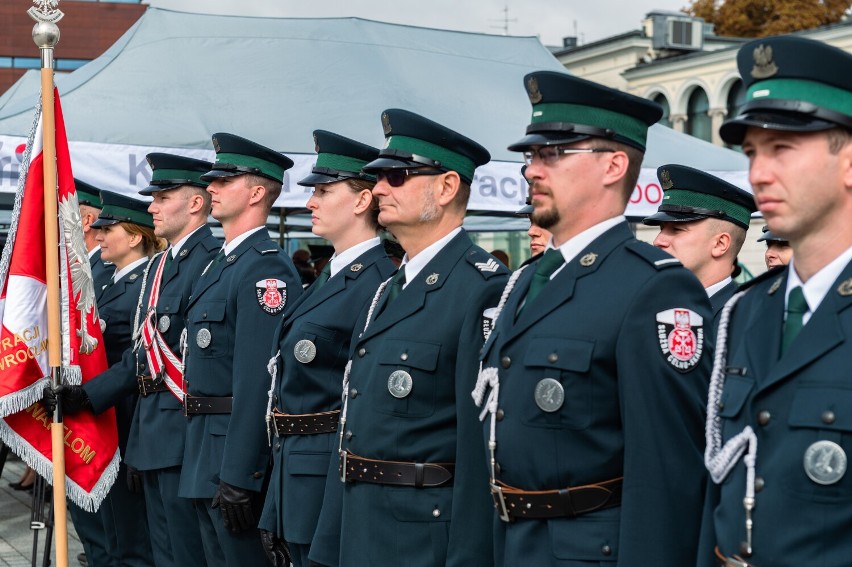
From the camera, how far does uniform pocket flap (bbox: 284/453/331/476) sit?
435 centimetres

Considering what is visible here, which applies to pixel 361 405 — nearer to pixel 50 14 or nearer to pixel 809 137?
pixel 809 137

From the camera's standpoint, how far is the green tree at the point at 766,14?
38250mm

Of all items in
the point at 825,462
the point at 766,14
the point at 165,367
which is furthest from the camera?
the point at 766,14

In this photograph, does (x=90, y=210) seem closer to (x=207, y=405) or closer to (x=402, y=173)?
(x=207, y=405)

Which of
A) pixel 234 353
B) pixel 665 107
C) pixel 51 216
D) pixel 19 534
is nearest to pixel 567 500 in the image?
pixel 234 353

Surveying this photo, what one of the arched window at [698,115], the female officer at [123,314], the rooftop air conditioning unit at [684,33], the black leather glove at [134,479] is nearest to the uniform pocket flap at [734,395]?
the black leather glove at [134,479]

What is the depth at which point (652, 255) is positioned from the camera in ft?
9.68

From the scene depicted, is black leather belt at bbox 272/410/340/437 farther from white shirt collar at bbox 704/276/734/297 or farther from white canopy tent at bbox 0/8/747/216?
white canopy tent at bbox 0/8/747/216

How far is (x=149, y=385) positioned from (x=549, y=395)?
10.5ft

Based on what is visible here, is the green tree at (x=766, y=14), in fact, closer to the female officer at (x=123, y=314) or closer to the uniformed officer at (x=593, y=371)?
the female officer at (x=123, y=314)

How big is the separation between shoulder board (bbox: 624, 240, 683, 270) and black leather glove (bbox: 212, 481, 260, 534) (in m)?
2.28

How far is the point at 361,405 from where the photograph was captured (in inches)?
148

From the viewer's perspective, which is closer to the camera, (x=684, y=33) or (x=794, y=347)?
(x=794, y=347)

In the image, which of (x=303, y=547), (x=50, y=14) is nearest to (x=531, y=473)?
(x=303, y=547)
